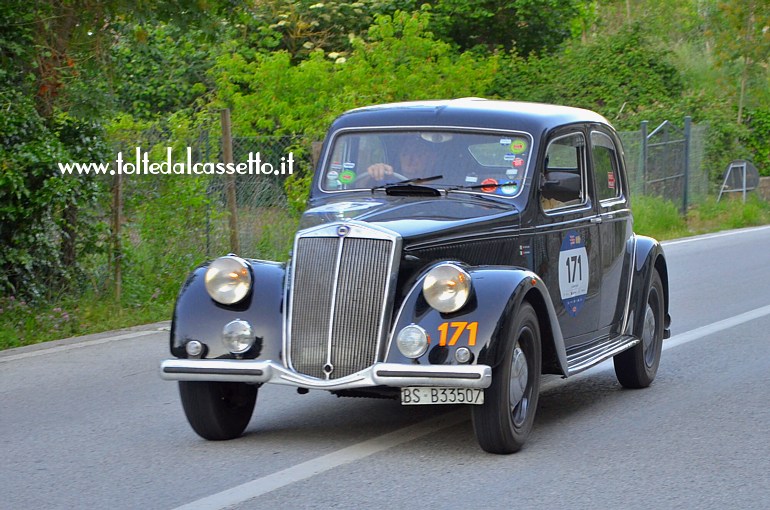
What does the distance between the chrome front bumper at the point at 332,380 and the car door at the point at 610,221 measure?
234cm

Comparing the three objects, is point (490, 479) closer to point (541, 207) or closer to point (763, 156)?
point (541, 207)

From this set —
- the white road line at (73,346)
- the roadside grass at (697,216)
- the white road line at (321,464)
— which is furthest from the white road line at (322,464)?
the roadside grass at (697,216)

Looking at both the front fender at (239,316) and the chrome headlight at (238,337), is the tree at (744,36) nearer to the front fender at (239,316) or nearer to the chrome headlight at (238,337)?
the front fender at (239,316)

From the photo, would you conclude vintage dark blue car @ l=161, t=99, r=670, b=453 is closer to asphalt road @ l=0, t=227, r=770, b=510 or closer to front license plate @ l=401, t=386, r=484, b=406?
front license plate @ l=401, t=386, r=484, b=406

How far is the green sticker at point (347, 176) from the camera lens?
7.78m

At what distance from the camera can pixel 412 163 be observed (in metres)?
7.60

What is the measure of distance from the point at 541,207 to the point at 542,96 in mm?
21864

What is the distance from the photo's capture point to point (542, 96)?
2892cm

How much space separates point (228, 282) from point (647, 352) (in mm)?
3390

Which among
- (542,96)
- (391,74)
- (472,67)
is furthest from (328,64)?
(542,96)

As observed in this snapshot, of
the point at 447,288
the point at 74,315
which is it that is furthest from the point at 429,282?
the point at 74,315

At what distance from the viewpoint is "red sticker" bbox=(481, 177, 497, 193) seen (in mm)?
7398

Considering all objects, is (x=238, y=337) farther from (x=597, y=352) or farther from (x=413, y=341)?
(x=597, y=352)

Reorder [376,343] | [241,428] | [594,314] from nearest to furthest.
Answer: [376,343], [241,428], [594,314]
